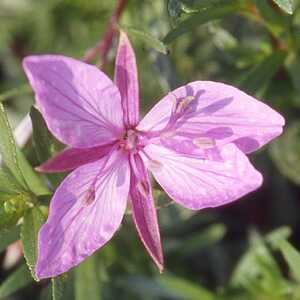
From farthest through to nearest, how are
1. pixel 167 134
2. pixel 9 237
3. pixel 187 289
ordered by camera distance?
pixel 187 289 < pixel 9 237 < pixel 167 134

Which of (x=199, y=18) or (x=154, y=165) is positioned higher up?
(x=199, y=18)

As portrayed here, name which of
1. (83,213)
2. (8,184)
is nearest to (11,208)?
(8,184)

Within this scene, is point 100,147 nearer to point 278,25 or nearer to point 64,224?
point 64,224

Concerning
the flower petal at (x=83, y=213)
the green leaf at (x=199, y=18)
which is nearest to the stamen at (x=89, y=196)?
the flower petal at (x=83, y=213)

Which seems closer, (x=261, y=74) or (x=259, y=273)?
(x=261, y=74)

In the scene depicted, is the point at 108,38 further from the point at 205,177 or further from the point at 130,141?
the point at 205,177
